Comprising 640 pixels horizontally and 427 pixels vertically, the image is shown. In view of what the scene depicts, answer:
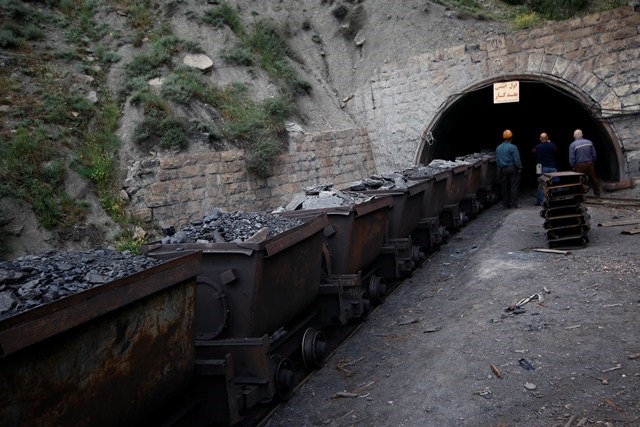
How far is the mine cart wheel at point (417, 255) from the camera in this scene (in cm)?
917

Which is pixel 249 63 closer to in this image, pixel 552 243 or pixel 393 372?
pixel 552 243

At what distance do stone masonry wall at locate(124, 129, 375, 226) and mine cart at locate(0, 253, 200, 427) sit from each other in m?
8.28

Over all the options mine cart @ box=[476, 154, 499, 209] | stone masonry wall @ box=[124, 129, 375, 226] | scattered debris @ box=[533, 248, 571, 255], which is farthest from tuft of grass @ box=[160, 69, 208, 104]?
scattered debris @ box=[533, 248, 571, 255]

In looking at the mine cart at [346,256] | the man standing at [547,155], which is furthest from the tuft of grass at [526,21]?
the mine cart at [346,256]

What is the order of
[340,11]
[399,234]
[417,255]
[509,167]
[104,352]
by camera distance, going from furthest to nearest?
1. [340,11]
2. [509,167]
3. [417,255]
4. [399,234]
5. [104,352]

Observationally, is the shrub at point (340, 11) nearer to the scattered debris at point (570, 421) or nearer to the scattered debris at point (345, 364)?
the scattered debris at point (345, 364)

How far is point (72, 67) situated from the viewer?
13656 millimetres

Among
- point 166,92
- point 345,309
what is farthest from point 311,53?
point 345,309

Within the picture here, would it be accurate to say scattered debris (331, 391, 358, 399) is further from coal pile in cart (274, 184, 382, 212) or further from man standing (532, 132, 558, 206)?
man standing (532, 132, 558, 206)

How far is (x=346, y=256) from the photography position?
6.40 m

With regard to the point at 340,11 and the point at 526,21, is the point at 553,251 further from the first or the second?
the point at 340,11

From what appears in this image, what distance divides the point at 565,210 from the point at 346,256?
4900 millimetres

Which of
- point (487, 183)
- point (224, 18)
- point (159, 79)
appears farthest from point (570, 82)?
point (224, 18)

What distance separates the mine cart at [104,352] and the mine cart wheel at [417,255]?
5980 mm
